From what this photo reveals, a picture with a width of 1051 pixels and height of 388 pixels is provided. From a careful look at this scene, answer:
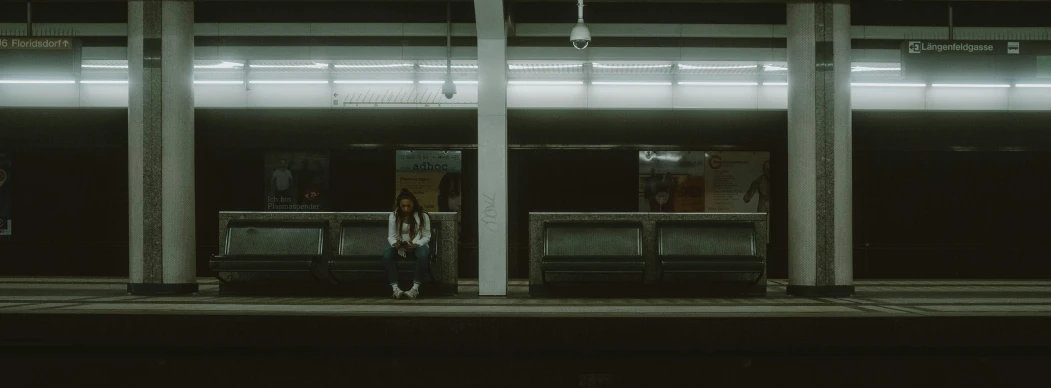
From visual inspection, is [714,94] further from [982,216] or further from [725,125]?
[982,216]

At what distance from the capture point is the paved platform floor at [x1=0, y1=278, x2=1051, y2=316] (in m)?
8.56

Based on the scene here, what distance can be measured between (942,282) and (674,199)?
4.26 meters

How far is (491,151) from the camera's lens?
10867mm

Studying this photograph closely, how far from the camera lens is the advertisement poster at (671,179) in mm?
14297

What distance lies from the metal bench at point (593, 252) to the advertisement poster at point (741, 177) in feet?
13.2

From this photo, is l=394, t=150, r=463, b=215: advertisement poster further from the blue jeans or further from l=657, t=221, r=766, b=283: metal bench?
l=657, t=221, r=766, b=283: metal bench

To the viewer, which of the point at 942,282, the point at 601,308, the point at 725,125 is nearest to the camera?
the point at 601,308

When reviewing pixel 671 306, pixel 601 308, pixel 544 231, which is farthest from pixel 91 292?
pixel 671 306

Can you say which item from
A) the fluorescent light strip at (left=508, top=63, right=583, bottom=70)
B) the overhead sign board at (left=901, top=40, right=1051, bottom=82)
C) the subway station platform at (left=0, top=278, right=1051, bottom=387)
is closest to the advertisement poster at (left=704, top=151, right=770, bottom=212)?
the fluorescent light strip at (left=508, top=63, right=583, bottom=70)

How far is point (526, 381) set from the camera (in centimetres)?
671

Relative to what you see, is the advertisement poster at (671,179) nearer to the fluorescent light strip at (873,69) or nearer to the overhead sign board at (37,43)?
the fluorescent light strip at (873,69)

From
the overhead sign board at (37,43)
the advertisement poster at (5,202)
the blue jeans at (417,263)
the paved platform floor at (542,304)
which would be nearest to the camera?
the paved platform floor at (542,304)

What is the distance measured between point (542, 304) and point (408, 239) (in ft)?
5.96

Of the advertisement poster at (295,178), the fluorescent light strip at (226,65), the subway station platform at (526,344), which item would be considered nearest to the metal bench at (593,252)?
the subway station platform at (526,344)
